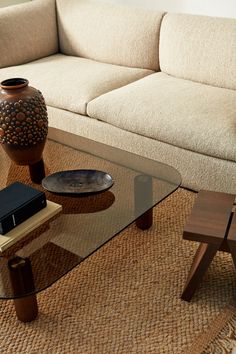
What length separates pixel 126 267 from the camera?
5.82ft

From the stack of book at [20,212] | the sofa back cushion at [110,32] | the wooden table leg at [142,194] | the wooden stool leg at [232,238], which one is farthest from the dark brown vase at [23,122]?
the sofa back cushion at [110,32]

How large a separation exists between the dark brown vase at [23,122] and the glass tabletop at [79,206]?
7 centimetres

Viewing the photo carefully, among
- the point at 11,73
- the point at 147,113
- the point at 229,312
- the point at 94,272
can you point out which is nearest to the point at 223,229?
the point at 229,312

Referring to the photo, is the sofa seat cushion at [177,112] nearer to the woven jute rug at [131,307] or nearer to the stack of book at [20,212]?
the woven jute rug at [131,307]

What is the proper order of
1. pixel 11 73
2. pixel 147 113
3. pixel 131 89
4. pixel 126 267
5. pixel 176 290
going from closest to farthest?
Result: pixel 176 290 → pixel 126 267 → pixel 147 113 → pixel 131 89 → pixel 11 73

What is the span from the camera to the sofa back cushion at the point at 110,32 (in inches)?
105

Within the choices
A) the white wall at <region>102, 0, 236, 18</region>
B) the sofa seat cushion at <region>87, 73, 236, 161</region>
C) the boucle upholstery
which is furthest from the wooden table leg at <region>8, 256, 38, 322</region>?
the white wall at <region>102, 0, 236, 18</region>

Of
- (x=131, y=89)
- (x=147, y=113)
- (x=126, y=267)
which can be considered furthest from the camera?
(x=131, y=89)

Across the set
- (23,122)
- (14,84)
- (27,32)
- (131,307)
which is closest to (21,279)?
(131,307)

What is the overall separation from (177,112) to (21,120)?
796 mm

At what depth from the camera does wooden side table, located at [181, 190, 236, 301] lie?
1451 millimetres

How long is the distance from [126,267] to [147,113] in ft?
2.53

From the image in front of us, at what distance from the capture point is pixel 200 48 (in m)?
2.42

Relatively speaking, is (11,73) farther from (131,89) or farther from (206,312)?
(206,312)
